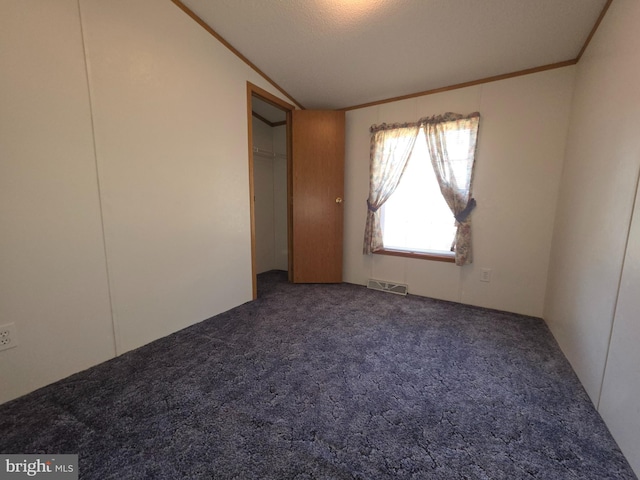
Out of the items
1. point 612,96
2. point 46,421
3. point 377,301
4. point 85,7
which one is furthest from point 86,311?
point 612,96

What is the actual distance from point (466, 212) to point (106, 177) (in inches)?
114

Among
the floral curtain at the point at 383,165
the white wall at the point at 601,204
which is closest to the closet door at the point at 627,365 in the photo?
the white wall at the point at 601,204

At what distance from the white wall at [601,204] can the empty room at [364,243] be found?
2 centimetres

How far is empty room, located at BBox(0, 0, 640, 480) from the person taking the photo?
1.11 meters

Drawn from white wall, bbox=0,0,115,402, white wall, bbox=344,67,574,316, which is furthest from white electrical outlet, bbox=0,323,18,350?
white wall, bbox=344,67,574,316

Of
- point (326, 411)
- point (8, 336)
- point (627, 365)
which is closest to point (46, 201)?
point (8, 336)

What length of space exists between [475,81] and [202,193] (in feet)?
8.78

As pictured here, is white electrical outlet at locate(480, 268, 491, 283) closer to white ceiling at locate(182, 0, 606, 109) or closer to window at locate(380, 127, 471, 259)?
window at locate(380, 127, 471, 259)

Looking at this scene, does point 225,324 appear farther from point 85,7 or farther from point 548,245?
point 548,245

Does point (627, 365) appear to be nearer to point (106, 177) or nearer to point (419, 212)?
point (419, 212)

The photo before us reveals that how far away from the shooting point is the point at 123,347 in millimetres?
1737

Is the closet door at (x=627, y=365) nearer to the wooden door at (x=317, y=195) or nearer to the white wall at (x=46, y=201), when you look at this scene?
the wooden door at (x=317, y=195)

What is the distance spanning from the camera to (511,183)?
235 centimetres

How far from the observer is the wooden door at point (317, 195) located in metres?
3.06
